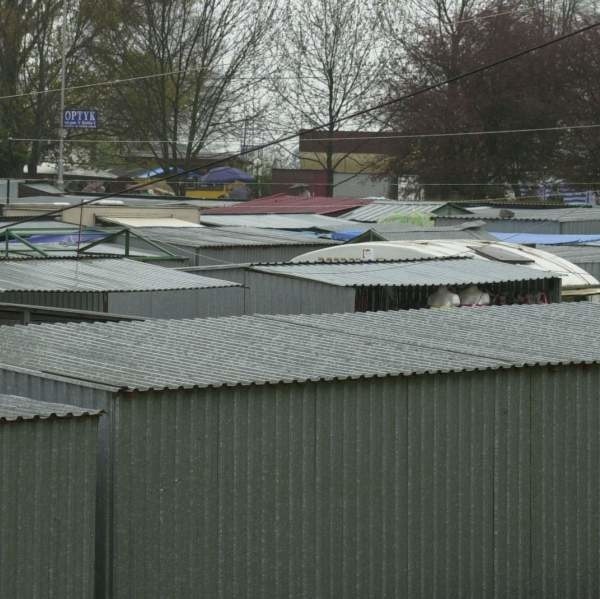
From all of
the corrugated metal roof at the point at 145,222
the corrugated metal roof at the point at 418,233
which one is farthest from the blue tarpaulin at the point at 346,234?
the corrugated metal roof at the point at 145,222

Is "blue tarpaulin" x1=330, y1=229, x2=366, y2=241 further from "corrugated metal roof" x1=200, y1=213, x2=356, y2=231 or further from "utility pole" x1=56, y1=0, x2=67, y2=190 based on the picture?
"utility pole" x1=56, y1=0, x2=67, y2=190

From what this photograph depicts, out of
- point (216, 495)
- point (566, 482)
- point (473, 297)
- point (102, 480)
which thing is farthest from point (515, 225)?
point (102, 480)

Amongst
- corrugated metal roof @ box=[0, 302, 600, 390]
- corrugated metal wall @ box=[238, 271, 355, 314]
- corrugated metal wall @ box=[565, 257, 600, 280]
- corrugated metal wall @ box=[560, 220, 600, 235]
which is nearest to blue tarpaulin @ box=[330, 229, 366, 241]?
corrugated metal wall @ box=[560, 220, 600, 235]

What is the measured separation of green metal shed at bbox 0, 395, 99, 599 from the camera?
26.4 feet

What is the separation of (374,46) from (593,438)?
167 feet

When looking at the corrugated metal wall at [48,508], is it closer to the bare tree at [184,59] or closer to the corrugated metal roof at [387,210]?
the corrugated metal roof at [387,210]

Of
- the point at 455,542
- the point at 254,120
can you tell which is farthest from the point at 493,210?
the point at 455,542

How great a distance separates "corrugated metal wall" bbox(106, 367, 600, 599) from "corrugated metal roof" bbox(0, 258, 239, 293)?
24.8ft

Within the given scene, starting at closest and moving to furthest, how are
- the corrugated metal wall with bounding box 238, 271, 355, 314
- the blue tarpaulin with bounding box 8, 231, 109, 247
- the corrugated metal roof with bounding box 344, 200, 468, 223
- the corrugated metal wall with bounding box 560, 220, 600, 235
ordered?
the corrugated metal wall with bounding box 238, 271, 355, 314 → the blue tarpaulin with bounding box 8, 231, 109, 247 → the corrugated metal wall with bounding box 560, 220, 600, 235 → the corrugated metal roof with bounding box 344, 200, 468, 223

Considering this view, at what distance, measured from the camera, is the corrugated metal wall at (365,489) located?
28.8 feet

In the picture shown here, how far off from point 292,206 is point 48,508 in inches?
1230

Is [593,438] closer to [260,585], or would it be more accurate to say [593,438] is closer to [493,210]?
[260,585]

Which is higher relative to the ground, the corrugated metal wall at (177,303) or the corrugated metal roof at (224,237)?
the corrugated metal roof at (224,237)

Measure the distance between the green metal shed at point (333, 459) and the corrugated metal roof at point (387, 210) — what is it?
23183 millimetres
